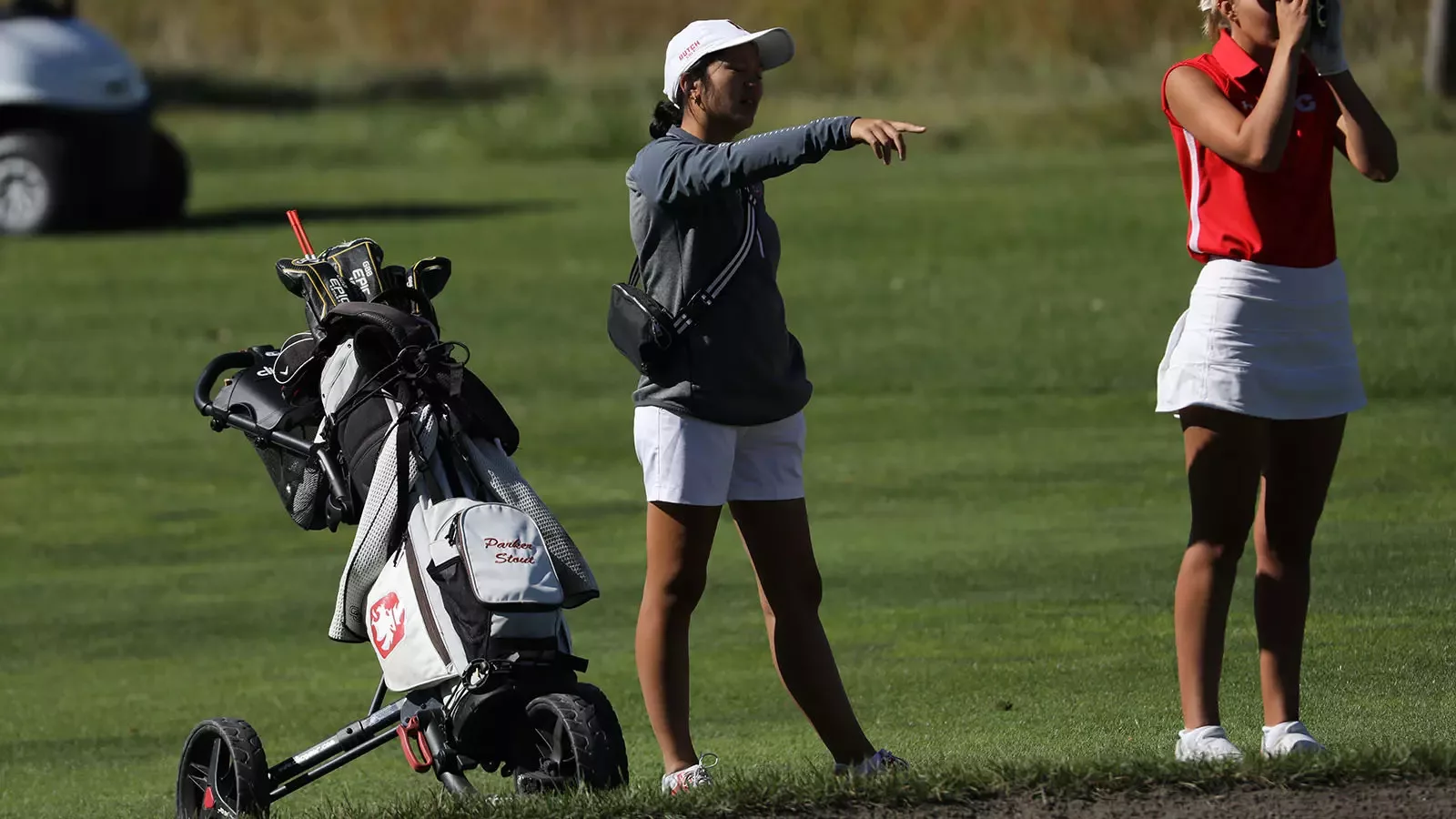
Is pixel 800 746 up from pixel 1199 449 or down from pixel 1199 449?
down

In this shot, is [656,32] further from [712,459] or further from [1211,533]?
[1211,533]

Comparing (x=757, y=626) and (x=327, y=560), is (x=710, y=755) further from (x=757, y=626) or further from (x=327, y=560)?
(x=327, y=560)

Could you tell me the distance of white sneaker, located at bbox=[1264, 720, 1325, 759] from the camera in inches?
255

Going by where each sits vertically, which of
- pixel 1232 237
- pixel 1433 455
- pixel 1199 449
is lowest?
pixel 1433 455

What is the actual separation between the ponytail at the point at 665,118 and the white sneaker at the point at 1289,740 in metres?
2.15

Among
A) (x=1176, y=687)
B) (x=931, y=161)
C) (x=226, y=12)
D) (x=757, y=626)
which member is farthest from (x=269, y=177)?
(x=1176, y=687)

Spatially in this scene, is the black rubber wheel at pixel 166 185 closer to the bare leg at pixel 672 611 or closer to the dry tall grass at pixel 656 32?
the dry tall grass at pixel 656 32

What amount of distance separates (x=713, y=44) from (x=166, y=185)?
81.6ft

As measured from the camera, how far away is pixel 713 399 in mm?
6633

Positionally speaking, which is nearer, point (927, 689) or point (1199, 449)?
point (1199, 449)

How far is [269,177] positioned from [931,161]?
9526mm

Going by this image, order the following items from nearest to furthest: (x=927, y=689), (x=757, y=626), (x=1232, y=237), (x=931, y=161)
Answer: (x=1232, y=237) < (x=927, y=689) < (x=757, y=626) < (x=931, y=161)

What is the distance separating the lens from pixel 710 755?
773 cm

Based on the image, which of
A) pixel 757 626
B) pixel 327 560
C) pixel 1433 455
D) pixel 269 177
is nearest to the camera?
pixel 757 626
